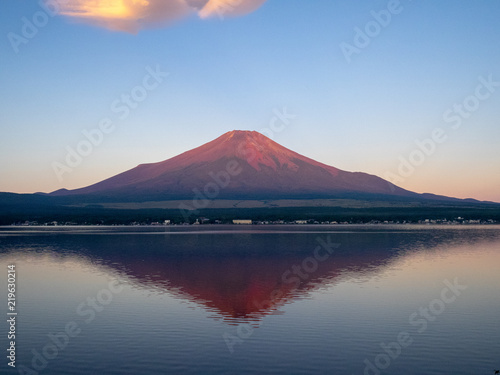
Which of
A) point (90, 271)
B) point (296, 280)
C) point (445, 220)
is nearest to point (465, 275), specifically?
point (296, 280)

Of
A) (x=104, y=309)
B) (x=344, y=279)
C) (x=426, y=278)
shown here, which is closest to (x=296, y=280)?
(x=344, y=279)

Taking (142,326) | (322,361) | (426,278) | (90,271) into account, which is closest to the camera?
(322,361)

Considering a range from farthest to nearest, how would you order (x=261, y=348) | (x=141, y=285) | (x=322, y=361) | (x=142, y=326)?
(x=141, y=285) < (x=142, y=326) < (x=261, y=348) < (x=322, y=361)

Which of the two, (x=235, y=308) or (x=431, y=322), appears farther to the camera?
(x=235, y=308)

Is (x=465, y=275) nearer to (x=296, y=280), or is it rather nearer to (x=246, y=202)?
(x=296, y=280)

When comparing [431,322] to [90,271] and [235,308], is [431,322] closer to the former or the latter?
[235,308]

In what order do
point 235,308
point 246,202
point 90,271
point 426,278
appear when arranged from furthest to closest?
point 246,202
point 90,271
point 426,278
point 235,308
